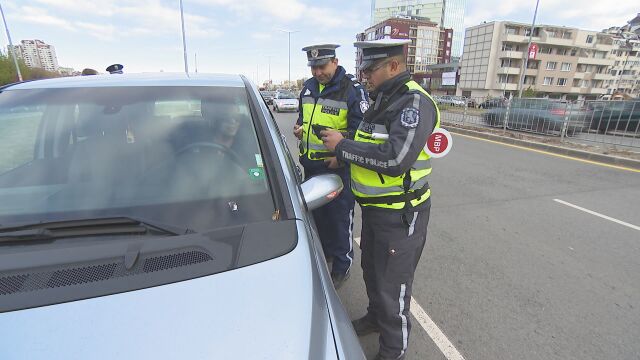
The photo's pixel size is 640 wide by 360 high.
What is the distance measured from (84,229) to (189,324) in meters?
0.64

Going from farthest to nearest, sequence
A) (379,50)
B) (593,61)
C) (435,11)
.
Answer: (435,11)
(593,61)
(379,50)

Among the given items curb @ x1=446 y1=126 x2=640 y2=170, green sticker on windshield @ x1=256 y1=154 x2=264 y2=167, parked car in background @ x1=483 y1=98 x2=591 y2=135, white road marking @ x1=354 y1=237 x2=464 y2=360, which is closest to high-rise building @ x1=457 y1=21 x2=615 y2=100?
parked car in background @ x1=483 y1=98 x2=591 y2=135

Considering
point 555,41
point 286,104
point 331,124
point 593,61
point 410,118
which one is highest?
Result: point 555,41

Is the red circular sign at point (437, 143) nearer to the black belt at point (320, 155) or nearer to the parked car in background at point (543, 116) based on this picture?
the black belt at point (320, 155)

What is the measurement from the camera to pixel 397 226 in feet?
6.64

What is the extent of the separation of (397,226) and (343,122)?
117 centimetres

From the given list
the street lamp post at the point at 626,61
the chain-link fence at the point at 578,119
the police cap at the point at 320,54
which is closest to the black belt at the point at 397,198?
the police cap at the point at 320,54

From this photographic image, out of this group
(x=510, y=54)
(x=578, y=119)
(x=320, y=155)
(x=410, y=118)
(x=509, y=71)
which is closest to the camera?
(x=410, y=118)

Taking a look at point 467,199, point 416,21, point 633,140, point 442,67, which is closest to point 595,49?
point 442,67

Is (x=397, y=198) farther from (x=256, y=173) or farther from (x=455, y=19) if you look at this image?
(x=455, y=19)

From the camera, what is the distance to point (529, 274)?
325 cm

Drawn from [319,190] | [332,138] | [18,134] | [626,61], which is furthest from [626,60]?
[18,134]

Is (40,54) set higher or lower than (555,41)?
lower

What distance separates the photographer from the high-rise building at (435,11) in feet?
377
